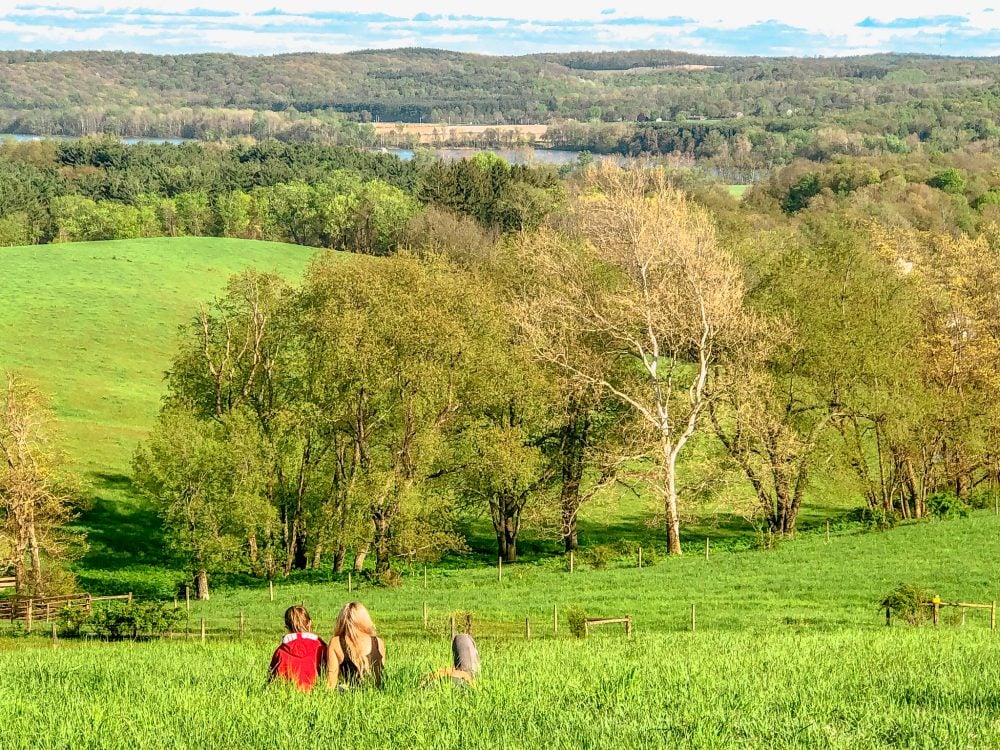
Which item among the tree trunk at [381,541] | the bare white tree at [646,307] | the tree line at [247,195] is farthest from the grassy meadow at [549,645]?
the tree line at [247,195]

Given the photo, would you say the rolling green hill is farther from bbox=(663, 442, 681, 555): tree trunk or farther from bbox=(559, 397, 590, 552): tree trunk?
bbox=(663, 442, 681, 555): tree trunk

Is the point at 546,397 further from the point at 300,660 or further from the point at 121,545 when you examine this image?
the point at 300,660

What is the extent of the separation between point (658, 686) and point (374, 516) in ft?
120

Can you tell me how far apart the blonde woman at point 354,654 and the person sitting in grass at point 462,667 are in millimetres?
621

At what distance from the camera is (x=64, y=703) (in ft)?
43.3

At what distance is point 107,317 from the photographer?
94.2m

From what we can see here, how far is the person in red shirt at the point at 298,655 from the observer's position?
13.1 m

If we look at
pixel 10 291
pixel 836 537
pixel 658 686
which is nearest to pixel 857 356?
pixel 836 537

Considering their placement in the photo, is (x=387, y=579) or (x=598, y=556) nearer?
(x=387, y=579)

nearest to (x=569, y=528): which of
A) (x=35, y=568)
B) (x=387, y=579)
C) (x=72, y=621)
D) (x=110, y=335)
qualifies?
(x=387, y=579)

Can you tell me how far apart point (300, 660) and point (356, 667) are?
66 cm

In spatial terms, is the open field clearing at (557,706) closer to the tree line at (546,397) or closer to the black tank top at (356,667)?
the black tank top at (356,667)

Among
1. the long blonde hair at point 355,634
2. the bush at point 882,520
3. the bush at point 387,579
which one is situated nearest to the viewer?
the long blonde hair at point 355,634

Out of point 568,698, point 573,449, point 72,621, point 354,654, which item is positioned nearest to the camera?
point 568,698
